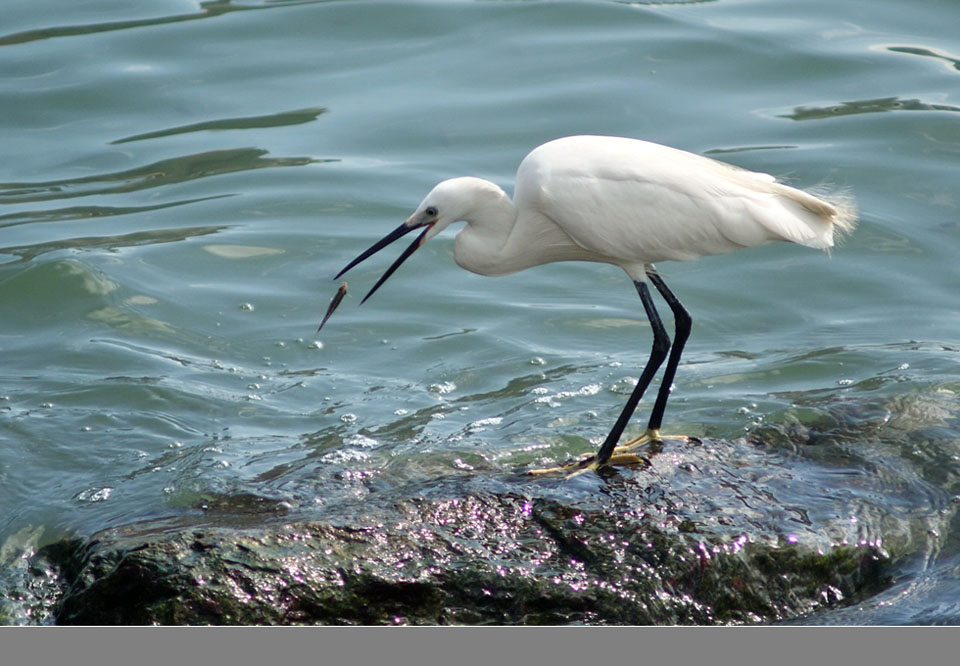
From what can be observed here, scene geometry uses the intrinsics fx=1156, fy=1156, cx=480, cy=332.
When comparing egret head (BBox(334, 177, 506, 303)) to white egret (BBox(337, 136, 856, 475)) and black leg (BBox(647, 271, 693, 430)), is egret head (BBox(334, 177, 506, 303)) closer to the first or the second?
white egret (BBox(337, 136, 856, 475))

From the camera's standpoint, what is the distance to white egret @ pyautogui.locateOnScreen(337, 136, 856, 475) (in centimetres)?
537

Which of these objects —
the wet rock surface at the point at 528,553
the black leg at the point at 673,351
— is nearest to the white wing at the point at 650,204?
the black leg at the point at 673,351

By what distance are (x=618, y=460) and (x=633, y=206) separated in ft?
3.87

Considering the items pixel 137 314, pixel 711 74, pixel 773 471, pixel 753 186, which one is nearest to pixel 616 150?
pixel 753 186

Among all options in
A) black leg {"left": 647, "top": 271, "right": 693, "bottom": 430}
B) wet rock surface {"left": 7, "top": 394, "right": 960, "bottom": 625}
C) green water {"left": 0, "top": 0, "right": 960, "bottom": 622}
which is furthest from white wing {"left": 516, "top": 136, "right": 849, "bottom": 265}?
green water {"left": 0, "top": 0, "right": 960, "bottom": 622}

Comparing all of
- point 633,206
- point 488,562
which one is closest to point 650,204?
point 633,206

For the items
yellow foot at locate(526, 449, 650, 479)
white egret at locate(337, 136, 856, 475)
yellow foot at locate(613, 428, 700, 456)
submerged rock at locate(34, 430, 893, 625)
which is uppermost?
white egret at locate(337, 136, 856, 475)

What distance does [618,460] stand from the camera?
17.4ft

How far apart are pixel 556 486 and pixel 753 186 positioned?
1813 mm

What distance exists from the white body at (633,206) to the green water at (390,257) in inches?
48.1

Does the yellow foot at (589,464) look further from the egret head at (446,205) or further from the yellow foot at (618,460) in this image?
the egret head at (446,205)

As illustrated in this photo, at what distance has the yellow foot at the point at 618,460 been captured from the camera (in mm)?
5230

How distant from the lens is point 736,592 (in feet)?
14.0

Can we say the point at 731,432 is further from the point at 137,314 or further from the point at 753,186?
the point at 137,314
